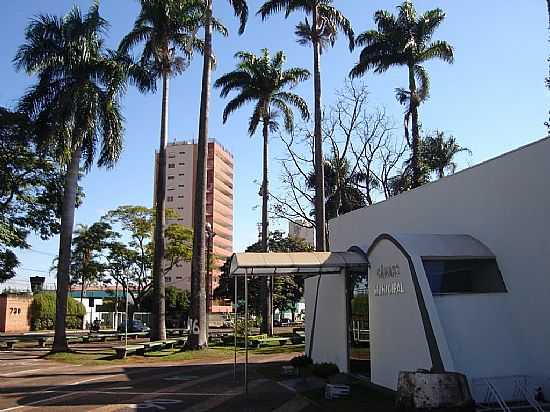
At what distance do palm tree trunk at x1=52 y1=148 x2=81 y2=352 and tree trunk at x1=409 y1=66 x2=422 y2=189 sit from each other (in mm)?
16875

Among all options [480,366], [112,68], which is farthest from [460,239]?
[112,68]

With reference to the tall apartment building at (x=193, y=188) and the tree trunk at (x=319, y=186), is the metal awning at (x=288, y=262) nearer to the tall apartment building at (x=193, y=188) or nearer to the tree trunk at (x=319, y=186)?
the tree trunk at (x=319, y=186)

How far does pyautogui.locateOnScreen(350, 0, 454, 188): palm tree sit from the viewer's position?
3064 centimetres

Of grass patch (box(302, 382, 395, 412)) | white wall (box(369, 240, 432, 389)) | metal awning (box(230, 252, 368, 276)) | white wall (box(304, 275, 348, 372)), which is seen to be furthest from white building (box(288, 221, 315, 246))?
grass patch (box(302, 382, 395, 412))

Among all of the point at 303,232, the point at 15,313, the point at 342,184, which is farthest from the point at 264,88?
the point at 303,232

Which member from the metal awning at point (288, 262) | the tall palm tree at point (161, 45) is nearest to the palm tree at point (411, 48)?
the tall palm tree at point (161, 45)

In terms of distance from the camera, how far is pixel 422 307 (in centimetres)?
1073

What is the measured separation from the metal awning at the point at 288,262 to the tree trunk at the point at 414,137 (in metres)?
16.1

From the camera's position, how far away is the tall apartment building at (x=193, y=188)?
109 m

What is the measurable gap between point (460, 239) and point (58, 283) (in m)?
19.8

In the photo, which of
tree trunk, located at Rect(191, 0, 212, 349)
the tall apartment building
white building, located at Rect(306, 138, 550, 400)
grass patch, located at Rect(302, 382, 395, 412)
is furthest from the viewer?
the tall apartment building

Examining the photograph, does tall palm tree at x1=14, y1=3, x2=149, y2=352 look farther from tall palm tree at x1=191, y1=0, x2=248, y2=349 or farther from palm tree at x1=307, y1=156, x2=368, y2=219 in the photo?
palm tree at x1=307, y1=156, x2=368, y2=219

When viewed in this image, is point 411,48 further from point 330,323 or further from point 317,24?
point 330,323

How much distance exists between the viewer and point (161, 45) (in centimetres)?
2867
